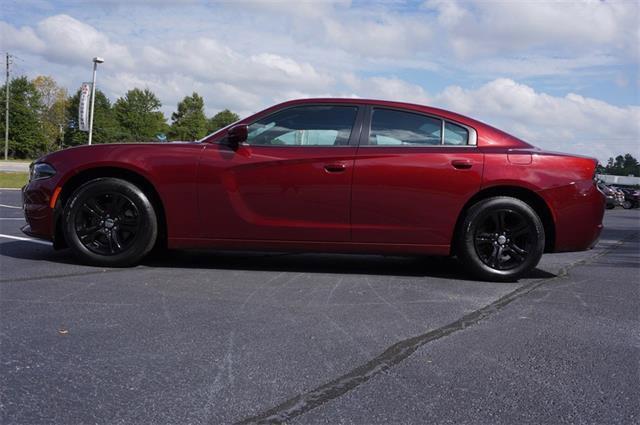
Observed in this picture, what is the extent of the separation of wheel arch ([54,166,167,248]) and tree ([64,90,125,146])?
2710 inches

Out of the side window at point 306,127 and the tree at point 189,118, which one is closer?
the side window at point 306,127

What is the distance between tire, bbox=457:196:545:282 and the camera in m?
4.89

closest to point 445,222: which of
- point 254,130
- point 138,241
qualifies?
point 254,130

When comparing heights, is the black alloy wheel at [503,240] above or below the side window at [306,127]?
below

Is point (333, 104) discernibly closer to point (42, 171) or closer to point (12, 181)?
point (42, 171)

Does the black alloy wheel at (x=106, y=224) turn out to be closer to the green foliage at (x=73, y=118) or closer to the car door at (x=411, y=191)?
the car door at (x=411, y=191)

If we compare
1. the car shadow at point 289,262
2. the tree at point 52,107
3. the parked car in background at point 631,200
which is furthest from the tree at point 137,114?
the car shadow at point 289,262

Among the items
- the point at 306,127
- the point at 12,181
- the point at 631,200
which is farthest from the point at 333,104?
the point at 631,200

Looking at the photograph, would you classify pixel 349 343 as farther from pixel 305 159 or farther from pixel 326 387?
pixel 305 159

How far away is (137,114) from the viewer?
75875 millimetres

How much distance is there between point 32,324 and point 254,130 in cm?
242

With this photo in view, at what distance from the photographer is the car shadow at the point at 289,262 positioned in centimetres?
531

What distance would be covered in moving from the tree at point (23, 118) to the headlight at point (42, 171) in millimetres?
72008

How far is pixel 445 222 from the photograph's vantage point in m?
4.92
